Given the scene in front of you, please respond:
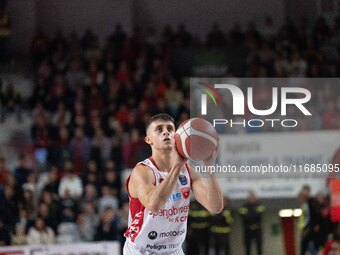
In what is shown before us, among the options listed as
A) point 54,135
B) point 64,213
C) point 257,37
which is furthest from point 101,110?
point 257,37

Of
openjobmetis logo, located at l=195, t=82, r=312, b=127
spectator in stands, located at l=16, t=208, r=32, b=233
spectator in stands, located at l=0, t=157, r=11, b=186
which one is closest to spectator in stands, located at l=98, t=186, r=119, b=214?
spectator in stands, located at l=16, t=208, r=32, b=233

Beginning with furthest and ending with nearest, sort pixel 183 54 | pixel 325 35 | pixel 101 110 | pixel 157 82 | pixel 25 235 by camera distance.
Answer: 1. pixel 325 35
2. pixel 183 54
3. pixel 157 82
4. pixel 101 110
5. pixel 25 235

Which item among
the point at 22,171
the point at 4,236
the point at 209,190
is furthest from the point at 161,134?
the point at 22,171

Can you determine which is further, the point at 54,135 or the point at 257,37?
the point at 257,37

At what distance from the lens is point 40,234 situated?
41.6ft

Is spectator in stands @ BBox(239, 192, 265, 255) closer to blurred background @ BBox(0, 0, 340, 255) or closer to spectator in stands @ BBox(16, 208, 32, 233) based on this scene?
blurred background @ BBox(0, 0, 340, 255)

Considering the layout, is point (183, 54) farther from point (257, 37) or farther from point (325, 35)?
point (325, 35)

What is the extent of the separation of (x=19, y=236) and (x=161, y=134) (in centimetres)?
621

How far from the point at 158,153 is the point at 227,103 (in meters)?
8.46

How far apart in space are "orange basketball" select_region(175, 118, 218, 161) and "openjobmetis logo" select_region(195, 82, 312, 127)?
7508mm

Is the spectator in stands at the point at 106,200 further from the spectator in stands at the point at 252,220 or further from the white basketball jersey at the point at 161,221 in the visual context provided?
the white basketball jersey at the point at 161,221

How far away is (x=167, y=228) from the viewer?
279 inches

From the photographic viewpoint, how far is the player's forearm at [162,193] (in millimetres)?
6441

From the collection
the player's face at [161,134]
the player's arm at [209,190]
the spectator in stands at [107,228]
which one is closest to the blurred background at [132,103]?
the spectator in stands at [107,228]
